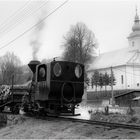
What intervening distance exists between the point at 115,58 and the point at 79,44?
21.5 meters

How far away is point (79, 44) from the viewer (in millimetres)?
52906

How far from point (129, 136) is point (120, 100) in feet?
104

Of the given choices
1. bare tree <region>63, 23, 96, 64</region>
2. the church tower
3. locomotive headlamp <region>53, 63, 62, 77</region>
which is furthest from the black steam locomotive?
the church tower

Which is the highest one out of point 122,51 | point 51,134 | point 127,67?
point 122,51

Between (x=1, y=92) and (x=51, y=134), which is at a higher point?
(x=1, y=92)

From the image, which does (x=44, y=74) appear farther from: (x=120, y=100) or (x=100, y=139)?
(x=120, y=100)

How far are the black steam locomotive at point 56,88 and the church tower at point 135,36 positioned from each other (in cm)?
6237

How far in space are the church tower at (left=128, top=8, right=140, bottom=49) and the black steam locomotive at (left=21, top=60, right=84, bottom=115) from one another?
62.4m

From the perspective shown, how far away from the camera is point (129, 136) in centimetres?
806

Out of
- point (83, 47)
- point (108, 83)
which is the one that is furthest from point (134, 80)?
point (83, 47)

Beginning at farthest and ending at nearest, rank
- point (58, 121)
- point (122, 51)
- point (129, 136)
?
point (122, 51)
point (58, 121)
point (129, 136)

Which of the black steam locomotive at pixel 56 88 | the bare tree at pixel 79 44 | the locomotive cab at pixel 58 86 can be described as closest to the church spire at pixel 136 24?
the bare tree at pixel 79 44

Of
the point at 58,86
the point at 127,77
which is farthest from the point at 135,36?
the point at 58,86

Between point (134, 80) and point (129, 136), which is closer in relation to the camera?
point (129, 136)
